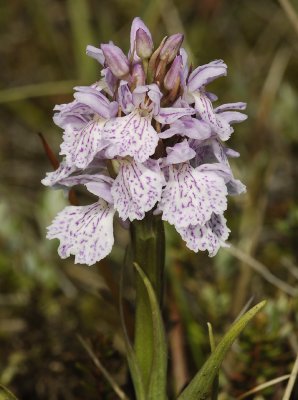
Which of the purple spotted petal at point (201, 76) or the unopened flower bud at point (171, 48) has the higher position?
the unopened flower bud at point (171, 48)

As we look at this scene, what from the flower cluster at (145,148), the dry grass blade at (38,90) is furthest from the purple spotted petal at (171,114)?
the dry grass blade at (38,90)

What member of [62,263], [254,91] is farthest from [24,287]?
[254,91]

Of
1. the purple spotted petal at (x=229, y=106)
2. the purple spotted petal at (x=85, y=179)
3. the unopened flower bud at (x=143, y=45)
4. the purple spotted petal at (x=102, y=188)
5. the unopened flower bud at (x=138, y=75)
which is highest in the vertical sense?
the unopened flower bud at (x=143, y=45)

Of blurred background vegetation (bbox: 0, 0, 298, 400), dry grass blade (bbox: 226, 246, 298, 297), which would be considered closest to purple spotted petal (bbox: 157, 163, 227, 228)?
blurred background vegetation (bbox: 0, 0, 298, 400)

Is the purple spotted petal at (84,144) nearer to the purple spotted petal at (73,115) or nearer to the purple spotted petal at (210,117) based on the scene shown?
the purple spotted petal at (73,115)

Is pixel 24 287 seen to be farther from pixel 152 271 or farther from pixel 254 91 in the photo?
pixel 254 91

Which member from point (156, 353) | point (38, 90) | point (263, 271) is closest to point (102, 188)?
point (156, 353)

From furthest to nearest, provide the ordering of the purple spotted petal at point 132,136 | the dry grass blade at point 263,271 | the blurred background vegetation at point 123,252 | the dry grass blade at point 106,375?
the dry grass blade at point 263,271 → the blurred background vegetation at point 123,252 → the dry grass blade at point 106,375 → the purple spotted petal at point 132,136
